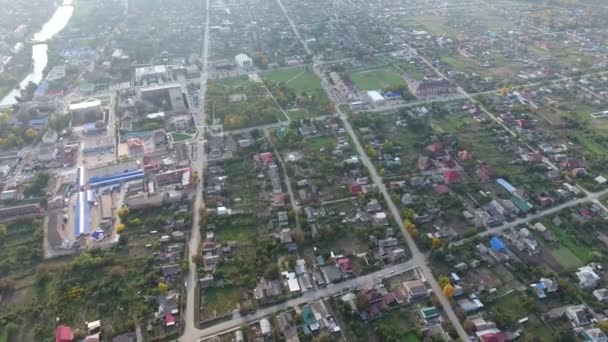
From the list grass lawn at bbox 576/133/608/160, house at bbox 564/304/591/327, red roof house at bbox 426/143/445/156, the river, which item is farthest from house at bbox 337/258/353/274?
the river

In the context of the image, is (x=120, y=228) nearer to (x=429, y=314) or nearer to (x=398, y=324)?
(x=398, y=324)

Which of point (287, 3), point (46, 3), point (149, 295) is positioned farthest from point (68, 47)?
point (149, 295)

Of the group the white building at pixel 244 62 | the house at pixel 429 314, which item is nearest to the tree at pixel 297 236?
the house at pixel 429 314

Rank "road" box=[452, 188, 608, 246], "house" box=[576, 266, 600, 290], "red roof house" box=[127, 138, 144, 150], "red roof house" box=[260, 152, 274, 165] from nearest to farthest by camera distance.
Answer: "house" box=[576, 266, 600, 290] → "road" box=[452, 188, 608, 246] → "red roof house" box=[260, 152, 274, 165] → "red roof house" box=[127, 138, 144, 150]

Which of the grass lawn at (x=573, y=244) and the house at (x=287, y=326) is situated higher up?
the grass lawn at (x=573, y=244)

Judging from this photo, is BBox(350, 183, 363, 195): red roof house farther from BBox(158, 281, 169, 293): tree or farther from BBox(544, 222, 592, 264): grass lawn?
BBox(158, 281, 169, 293): tree

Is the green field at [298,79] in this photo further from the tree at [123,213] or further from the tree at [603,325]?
the tree at [603,325]
